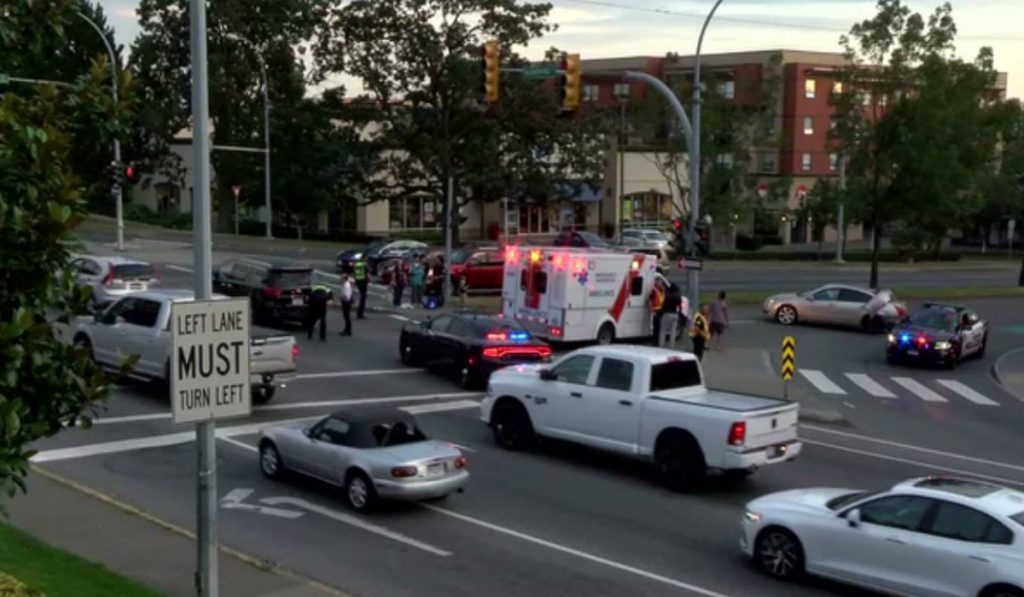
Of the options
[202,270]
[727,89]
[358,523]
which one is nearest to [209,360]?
[202,270]

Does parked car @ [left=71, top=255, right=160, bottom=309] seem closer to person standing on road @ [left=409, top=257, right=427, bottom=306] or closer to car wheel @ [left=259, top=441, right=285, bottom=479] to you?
person standing on road @ [left=409, top=257, right=427, bottom=306]

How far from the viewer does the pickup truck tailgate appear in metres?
16.9

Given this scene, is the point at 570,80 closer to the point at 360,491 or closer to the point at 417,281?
the point at 360,491

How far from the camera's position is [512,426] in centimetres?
2020

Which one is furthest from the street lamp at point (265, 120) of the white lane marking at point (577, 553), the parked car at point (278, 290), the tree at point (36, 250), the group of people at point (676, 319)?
the tree at point (36, 250)

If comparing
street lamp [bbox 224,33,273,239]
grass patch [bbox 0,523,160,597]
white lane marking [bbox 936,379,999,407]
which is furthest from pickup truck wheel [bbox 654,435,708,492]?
street lamp [bbox 224,33,273,239]

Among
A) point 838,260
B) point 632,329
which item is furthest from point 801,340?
point 838,260

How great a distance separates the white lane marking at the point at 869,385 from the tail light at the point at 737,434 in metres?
13.2

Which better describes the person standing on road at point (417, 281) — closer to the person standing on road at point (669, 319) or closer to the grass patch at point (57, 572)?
the person standing on road at point (669, 319)

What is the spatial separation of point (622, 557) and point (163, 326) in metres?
11.6

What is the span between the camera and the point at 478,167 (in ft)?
190

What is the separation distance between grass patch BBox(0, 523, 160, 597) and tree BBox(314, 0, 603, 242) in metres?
43.8

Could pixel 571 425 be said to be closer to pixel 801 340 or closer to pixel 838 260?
pixel 801 340

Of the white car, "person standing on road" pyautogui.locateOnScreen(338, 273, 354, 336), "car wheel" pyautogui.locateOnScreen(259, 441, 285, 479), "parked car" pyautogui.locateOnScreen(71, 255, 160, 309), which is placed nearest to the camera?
the white car
